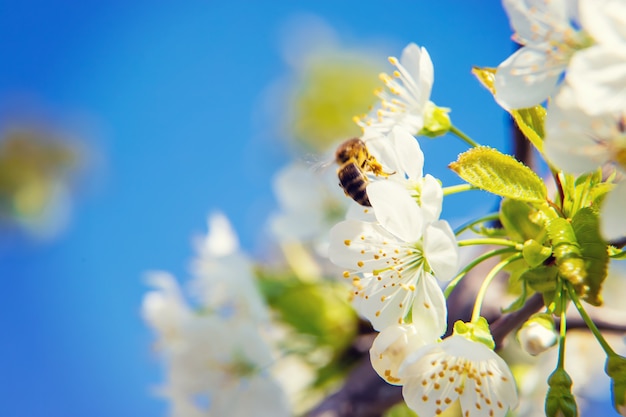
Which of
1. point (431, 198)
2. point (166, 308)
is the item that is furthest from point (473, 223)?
point (166, 308)

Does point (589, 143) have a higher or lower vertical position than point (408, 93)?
lower

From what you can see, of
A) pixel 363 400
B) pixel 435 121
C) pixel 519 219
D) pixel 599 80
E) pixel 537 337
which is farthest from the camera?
pixel 363 400

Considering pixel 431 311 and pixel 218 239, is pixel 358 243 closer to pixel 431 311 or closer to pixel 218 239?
pixel 431 311

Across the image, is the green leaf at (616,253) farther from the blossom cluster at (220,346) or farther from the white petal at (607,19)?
the blossom cluster at (220,346)

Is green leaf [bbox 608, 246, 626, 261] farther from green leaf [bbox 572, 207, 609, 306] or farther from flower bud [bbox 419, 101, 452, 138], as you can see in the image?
flower bud [bbox 419, 101, 452, 138]

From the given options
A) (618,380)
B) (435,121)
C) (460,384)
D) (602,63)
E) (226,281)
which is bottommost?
(618,380)

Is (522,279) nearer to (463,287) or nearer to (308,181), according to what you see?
(463,287)

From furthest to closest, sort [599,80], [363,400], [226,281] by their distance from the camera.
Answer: [226,281] → [363,400] → [599,80]

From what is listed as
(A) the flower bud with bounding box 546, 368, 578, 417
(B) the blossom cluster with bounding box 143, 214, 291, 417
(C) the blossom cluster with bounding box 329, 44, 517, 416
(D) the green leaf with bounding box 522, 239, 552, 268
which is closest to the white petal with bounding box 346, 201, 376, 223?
(C) the blossom cluster with bounding box 329, 44, 517, 416

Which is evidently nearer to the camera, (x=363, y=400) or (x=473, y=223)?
(x=473, y=223)
